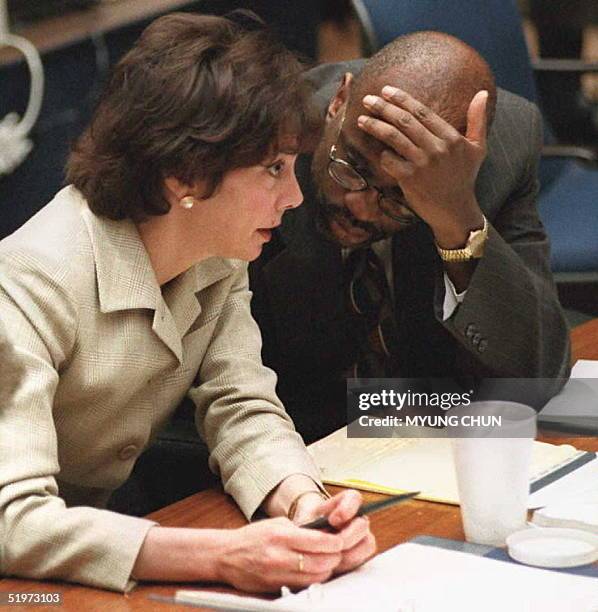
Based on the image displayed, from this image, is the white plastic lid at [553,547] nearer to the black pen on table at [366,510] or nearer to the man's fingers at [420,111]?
the black pen on table at [366,510]

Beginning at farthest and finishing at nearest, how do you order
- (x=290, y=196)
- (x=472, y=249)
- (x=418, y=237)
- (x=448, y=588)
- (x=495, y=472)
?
(x=418, y=237), (x=472, y=249), (x=290, y=196), (x=495, y=472), (x=448, y=588)

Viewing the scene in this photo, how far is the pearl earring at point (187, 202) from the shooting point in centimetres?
166

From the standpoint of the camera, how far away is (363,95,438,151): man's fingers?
1.91m

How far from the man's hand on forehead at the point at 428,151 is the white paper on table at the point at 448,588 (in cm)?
69

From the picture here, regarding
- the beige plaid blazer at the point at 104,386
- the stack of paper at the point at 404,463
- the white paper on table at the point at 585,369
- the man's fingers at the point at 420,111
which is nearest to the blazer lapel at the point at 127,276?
the beige plaid blazer at the point at 104,386

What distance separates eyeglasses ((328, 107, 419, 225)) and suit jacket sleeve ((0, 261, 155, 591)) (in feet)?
2.19

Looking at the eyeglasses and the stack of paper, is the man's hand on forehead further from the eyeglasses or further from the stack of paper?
the stack of paper

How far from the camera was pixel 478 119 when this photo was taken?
195 cm

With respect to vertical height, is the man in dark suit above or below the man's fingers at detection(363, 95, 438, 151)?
below

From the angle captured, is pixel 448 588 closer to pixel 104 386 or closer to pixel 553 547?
pixel 553 547

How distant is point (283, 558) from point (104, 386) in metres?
0.38

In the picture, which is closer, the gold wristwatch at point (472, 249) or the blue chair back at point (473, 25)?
the gold wristwatch at point (472, 249)

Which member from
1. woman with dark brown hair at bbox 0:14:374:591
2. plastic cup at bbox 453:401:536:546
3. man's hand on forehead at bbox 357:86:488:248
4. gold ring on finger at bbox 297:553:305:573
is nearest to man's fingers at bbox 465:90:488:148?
man's hand on forehead at bbox 357:86:488:248

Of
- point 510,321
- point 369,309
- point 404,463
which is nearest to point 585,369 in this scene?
point 510,321
